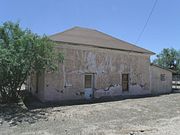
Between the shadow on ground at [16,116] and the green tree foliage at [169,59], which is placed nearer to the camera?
the shadow on ground at [16,116]

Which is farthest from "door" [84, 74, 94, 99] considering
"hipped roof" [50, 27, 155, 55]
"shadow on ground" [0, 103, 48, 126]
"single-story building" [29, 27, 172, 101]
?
"shadow on ground" [0, 103, 48, 126]

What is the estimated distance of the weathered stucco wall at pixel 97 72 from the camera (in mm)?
15312

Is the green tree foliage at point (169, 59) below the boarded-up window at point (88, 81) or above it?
above

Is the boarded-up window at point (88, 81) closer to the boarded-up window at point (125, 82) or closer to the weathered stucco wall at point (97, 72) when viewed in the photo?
the weathered stucco wall at point (97, 72)

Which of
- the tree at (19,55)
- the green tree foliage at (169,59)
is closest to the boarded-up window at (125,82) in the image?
the tree at (19,55)

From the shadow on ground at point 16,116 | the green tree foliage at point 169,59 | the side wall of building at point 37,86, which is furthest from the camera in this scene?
the green tree foliage at point 169,59

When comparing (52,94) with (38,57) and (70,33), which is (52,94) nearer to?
(38,57)

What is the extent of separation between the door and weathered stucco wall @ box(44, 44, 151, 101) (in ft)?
1.03

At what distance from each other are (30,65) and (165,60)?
53.0 meters

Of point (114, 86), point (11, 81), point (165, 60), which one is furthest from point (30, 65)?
point (165, 60)

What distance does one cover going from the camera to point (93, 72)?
16875 mm

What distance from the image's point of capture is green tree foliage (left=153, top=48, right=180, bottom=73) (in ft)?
189

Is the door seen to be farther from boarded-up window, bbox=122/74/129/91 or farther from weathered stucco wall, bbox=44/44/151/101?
boarded-up window, bbox=122/74/129/91

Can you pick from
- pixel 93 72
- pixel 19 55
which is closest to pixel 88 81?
pixel 93 72
